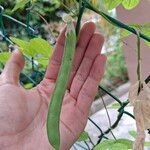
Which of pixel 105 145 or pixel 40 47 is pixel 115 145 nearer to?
pixel 105 145

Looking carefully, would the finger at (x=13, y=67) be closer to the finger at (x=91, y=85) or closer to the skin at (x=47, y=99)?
the skin at (x=47, y=99)

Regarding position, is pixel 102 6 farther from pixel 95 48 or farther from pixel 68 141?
pixel 68 141

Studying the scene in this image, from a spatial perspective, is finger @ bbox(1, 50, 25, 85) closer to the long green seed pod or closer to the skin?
the skin

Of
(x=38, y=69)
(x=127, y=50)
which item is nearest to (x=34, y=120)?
(x=38, y=69)

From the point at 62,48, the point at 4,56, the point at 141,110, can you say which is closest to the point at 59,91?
the point at 141,110

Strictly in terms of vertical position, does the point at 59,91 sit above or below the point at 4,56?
below

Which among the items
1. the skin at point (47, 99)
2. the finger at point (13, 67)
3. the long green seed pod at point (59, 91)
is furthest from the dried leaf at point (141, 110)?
the finger at point (13, 67)
